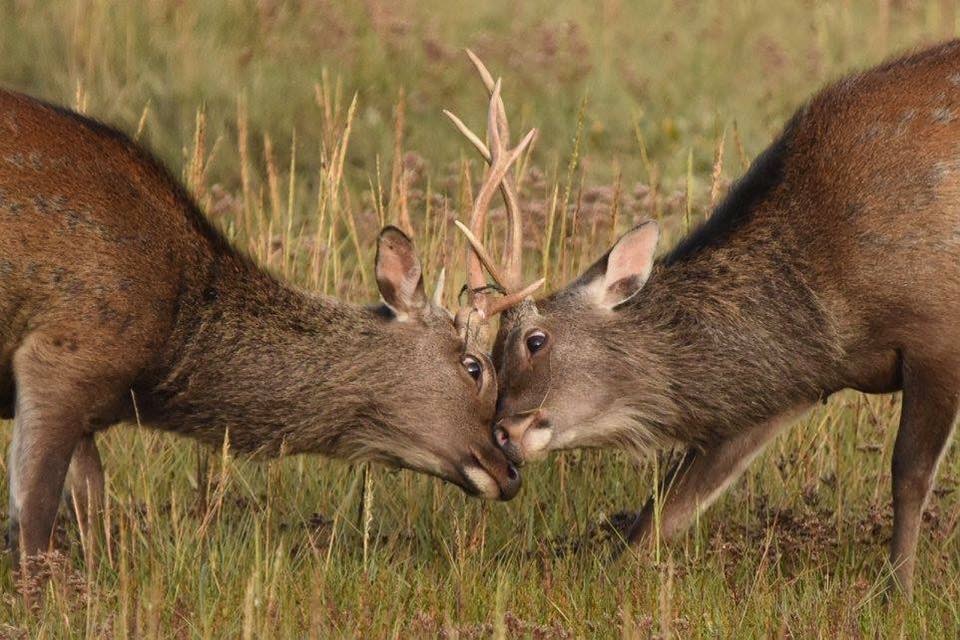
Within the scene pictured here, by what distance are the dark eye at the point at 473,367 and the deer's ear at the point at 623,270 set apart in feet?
1.84

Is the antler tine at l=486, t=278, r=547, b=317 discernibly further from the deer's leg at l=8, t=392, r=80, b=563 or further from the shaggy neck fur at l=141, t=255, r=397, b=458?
the deer's leg at l=8, t=392, r=80, b=563

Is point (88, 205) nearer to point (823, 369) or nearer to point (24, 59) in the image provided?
point (823, 369)

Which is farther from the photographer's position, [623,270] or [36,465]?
[623,270]

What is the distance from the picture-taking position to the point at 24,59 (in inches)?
417

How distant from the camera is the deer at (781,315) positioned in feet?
19.7

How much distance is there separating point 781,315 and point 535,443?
3.21 ft

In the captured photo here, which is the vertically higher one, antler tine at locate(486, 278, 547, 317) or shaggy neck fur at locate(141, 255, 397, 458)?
antler tine at locate(486, 278, 547, 317)

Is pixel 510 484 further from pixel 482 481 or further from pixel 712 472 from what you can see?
pixel 712 472

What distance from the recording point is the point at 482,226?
6477 millimetres

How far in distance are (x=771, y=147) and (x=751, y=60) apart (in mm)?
6336

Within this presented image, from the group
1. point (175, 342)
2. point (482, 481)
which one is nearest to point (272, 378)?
point (175, 342)

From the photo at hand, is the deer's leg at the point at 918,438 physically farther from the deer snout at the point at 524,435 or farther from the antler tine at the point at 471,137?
the antler tine at the point at 471,137

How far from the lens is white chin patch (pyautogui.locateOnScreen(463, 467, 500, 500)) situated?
5.99 m

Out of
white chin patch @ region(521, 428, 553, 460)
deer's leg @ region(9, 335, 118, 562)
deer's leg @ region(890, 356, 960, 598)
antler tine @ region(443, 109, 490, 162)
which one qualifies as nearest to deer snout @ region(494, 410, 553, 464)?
white chin patch @ region(521, 428, 553, 460)
